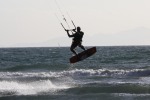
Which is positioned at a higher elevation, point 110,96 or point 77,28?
point 77,28

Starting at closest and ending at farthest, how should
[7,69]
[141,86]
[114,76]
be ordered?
[141,86] < [114,76] < [7,69]

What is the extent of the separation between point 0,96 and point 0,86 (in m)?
5.49

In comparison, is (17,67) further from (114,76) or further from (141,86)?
(141,86)

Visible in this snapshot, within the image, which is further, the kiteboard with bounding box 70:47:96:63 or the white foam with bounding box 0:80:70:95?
the white foam with bounding box 0:80:70:95

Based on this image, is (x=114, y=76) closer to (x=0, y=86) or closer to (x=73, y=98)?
(x=0, y=86)

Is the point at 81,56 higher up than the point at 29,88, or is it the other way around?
the point at 81,56

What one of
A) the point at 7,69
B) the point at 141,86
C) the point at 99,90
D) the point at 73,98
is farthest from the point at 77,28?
the point at 7,69

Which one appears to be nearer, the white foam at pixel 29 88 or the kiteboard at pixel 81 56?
the kiteboard at pixel 81 56

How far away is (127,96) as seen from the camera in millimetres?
23234

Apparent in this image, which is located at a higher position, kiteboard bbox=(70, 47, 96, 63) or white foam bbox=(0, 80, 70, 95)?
kiteboard bbox=(70, 47, 96, 63)

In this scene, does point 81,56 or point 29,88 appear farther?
point 29,88

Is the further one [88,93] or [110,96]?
[88,93]

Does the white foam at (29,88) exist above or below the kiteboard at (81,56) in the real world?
below

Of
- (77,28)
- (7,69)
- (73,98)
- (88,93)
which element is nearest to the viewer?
(77,28)
